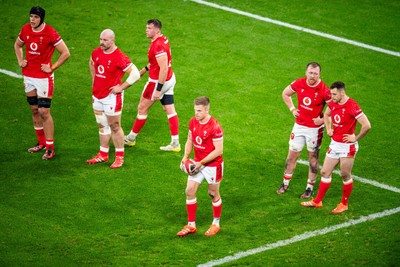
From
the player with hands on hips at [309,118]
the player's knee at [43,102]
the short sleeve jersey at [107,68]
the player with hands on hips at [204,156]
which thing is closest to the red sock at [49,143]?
the player's knee at [43,102]

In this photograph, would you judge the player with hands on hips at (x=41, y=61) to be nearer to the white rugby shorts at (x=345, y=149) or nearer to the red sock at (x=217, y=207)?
the red sock at (x=217, y=207)

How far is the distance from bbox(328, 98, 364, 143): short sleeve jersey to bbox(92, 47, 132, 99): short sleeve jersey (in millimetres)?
3777

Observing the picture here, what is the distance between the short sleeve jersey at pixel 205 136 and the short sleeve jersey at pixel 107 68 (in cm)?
265

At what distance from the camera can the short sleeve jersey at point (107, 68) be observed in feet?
46.0

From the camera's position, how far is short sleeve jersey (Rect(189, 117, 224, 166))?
1183 cm

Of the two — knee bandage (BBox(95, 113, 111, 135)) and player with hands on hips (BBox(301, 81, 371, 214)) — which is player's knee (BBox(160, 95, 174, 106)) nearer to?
knee bandage (BBox(95, 113, 111, 135))

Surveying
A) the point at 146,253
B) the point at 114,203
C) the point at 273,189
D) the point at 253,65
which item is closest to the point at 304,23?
the point at 253,65

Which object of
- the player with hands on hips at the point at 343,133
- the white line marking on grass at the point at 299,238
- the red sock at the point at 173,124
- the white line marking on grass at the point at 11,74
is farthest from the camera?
the white line marking on grass at the point at 11,74

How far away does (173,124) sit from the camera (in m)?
15.3

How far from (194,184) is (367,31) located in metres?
10.7

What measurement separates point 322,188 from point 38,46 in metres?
5.67

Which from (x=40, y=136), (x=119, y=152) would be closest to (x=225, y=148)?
(x=119, y=152)

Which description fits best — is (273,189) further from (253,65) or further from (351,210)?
(253,65)

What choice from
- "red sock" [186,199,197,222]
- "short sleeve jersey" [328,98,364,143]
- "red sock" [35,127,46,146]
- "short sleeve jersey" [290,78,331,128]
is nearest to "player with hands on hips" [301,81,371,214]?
"short sleeve jersey" [328,98,364,143]
